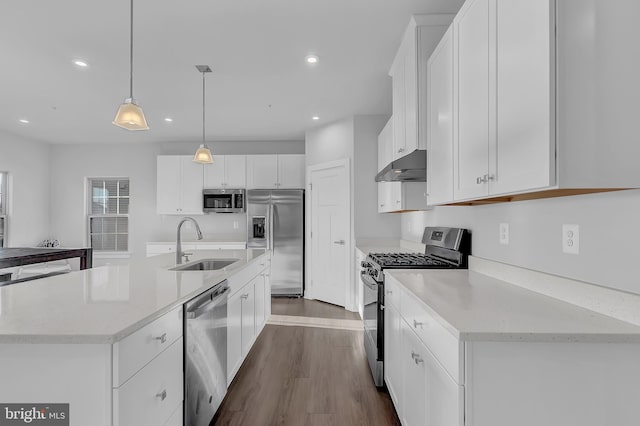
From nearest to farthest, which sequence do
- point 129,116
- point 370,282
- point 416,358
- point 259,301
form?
point 416,358 → point 129,116 → point 370,282 → point 259,301

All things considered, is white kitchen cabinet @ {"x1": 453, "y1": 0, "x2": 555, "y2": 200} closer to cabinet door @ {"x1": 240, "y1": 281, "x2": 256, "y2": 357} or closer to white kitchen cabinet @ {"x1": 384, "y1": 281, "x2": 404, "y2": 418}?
white kitchen cabinet @ {"x1": 384, "y1": 281, "x2": 404, "y2": 418}

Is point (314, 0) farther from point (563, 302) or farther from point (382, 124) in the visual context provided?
point (382, 124)

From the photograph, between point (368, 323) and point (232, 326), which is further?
point (368, 323)

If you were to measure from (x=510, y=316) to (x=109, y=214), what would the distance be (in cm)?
697

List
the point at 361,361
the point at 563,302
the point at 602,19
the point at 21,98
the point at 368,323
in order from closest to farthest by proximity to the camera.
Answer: the point at 602,19
the point at 563,302
the point at 368,323
the point at 361,361
the point at 21,98

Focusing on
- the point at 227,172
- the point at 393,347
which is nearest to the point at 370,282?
the point at 393,347

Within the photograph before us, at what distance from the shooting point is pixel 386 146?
3775 mm

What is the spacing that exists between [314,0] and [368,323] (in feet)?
7.83

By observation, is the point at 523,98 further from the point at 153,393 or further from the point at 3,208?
the point at 3,208

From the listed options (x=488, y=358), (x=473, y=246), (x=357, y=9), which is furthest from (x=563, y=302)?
(x=357, y=9)

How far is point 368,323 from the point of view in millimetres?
2699

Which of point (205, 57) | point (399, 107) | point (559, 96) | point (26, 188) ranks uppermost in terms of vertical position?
point (205, 57)

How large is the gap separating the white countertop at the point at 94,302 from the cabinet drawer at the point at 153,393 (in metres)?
0.19

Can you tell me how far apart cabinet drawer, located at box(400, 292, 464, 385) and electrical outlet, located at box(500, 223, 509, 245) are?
632 mm
